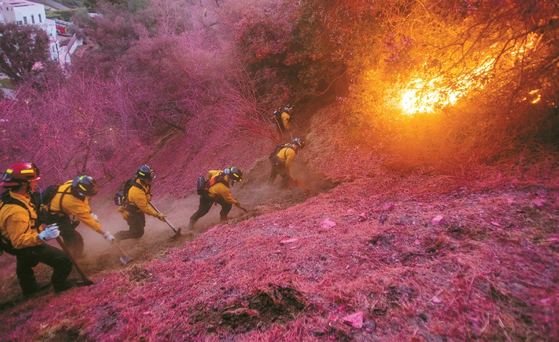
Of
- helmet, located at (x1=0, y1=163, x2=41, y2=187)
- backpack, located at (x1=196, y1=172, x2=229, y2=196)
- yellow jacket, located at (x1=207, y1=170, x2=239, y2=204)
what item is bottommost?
yellow jacket, located at (x1=207, y1=170, x2=239, y2=204)

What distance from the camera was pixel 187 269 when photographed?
424 centimetres

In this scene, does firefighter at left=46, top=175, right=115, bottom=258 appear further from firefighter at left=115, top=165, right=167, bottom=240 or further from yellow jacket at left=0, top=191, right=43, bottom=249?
yellow jacket at left=0, top=191, right=43, bottom=249

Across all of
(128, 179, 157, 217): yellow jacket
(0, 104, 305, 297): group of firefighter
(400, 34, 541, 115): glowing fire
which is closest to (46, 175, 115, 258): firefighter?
(0, 104, 305, 297): group of firefighter

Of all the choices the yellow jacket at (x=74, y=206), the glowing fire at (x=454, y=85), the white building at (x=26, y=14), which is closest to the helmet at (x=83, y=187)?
the yellow jacket at (x=74, y=206)

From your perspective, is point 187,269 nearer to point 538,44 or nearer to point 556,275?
point 556,275

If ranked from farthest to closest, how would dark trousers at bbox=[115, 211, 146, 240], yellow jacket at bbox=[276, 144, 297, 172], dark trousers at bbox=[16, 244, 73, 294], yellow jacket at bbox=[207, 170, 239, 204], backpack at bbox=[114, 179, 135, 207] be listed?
1. yellow jacket at bbox=[276, 144, 297, 172]
2. yellow jacket at bbox=[207, 170, 239, 204]
3. dark trousers at bbox=[115, 211, 146, 240]
4. backpack at bbox=[114, 179, 135, 207]
5. dark trousers at bbox=[16, 244, 73, 294]

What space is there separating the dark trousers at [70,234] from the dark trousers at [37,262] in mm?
1413

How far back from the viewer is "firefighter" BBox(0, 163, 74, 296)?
3.84m

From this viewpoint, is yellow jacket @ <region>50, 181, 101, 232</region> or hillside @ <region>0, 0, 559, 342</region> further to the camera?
yellow jacket @ <region>50, 181, 101, 232</region>

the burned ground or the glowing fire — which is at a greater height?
the glowing fire

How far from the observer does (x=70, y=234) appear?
5691 mm

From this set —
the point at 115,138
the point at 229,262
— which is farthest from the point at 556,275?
the point at 115,138

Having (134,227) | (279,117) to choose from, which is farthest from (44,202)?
(279,117)

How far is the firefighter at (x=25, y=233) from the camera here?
384 cm
